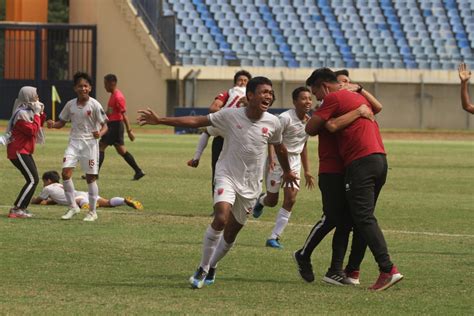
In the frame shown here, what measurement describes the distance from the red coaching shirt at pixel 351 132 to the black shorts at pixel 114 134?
1428cm

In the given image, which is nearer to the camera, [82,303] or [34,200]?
[82,303]

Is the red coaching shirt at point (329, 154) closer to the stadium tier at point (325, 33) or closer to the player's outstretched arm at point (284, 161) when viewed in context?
the player's outstretched arm at point (284, 161)

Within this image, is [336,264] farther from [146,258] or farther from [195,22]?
[195,22]

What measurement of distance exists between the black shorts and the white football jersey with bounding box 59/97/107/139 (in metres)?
7.99

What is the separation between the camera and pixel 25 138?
16.4 m

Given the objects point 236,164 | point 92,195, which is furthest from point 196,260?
point 92,195

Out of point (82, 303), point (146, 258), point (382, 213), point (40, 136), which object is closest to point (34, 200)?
point (40, 136)

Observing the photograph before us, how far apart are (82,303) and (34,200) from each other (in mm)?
9321

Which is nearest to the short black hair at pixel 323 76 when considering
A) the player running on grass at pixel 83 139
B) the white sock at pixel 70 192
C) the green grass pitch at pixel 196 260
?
the green grass pitch at pixel 196 260

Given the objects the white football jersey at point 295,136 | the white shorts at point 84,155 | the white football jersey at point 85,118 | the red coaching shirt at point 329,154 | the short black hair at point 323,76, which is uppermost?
the short black hair at point 323,76

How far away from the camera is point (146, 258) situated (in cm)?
1220

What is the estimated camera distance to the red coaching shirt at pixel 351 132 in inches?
405

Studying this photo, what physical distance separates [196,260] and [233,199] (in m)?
2.01

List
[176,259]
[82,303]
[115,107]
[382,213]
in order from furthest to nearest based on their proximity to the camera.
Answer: [115,107]
[382,213]
[176,259]
[82,303]
